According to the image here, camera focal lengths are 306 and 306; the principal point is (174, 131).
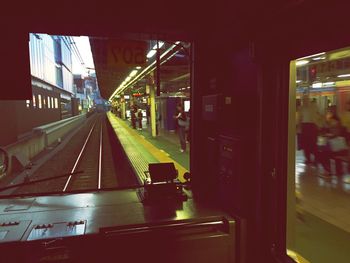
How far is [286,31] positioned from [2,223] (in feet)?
10.3

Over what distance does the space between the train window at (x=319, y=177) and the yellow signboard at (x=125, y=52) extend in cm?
251

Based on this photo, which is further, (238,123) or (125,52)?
(125,52)

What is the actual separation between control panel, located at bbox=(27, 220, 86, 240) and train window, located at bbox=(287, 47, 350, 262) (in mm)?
1971

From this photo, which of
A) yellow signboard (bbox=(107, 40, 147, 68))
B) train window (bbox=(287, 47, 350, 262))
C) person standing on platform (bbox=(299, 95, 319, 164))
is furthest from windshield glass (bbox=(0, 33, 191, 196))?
person standing on platform (bbox=(299, 95, 319, 164))

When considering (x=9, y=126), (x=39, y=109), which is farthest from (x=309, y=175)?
(x=39, y=109)

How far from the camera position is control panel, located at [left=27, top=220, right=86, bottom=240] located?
103 inches

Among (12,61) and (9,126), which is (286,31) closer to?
(12,61)

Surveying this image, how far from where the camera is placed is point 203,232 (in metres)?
2.91

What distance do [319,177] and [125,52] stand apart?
562cm

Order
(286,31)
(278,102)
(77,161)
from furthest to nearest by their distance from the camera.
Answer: (77,161), (278,102), (286,31)

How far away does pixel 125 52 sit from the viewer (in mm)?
4910

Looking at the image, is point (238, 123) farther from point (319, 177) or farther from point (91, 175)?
point (91, 175)

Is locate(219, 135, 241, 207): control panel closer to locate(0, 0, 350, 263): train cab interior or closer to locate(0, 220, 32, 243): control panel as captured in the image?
locate(0, 0, 350, 263): train cab interior

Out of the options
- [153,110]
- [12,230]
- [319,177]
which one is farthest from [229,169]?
[153,110]
